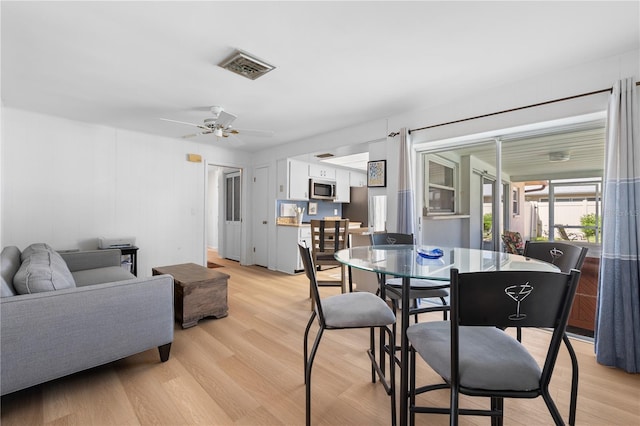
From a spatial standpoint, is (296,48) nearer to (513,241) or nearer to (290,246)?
(513,241)

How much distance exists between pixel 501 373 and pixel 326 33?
2.11 meters

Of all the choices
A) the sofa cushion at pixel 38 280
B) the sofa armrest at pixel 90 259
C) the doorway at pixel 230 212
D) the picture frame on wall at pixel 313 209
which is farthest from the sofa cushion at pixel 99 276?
the picture frame on wall at pixel 313 209

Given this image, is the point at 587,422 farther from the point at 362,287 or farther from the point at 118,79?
the point at 118,79

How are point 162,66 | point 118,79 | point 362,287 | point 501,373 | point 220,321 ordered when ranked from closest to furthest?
point 501,373 → point 162,66 → point 118,79 → point 220,321 → point 362,287

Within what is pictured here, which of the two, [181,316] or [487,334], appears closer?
[487,334]

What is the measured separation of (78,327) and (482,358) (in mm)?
2195

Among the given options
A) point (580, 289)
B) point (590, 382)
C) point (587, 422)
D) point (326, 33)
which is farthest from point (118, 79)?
point (580, 289)

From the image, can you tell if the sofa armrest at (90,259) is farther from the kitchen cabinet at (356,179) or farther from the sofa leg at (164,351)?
the kitchen cabinet at (356,179)

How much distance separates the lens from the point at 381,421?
5.16 ft

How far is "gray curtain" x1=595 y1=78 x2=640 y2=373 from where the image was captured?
2066 millimetres

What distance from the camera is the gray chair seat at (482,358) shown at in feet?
3.37

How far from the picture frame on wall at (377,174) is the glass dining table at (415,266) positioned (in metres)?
1.67

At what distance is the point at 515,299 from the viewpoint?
3.20ft

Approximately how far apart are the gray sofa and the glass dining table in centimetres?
142
